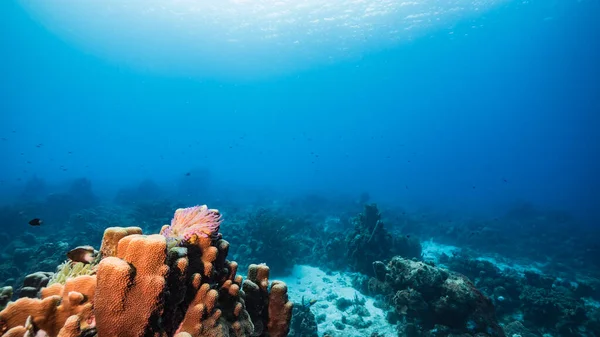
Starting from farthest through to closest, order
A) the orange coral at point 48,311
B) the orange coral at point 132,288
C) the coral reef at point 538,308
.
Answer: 1. the coral reef at point 538,308
2. the orange coral at point 48,311
3. the orange coral at point 132,288

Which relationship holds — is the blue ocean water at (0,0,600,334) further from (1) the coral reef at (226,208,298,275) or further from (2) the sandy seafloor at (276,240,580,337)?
(2) the sandy seafloor at (276,240,580,337)

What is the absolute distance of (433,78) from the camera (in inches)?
3219

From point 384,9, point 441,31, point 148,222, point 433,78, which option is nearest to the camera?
point 148,222

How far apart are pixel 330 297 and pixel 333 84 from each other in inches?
2956

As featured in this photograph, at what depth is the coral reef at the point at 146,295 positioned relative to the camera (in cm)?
160

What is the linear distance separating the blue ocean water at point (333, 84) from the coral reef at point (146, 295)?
15.7 metres

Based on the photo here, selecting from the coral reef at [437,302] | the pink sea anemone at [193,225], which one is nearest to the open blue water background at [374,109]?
the coral reef at [437,302]

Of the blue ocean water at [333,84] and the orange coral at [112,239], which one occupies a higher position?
the blue ocean water at [333,84]

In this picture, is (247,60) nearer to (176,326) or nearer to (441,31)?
(441,31)

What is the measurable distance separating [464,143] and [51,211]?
228279 millimetres

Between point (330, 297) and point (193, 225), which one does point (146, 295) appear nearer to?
point (193, 225)

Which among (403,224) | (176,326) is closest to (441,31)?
(403,224)

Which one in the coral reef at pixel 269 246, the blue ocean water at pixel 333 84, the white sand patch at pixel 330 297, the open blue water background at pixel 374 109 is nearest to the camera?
the white sand patch at pixel 330 297

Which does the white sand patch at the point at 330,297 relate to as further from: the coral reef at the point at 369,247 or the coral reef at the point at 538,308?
the coral reef at the point at 538,308
